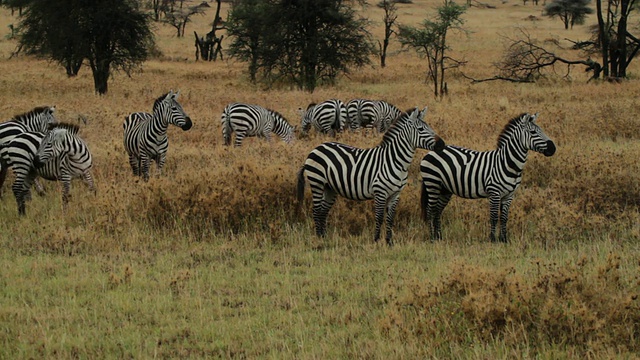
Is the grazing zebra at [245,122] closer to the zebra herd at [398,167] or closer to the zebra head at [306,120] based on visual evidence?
the zebra head at [306,120]

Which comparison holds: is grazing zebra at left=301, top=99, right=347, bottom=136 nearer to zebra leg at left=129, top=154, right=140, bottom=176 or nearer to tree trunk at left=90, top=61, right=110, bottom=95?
zebra leg at left=129, top=154, right=140, bottom=176

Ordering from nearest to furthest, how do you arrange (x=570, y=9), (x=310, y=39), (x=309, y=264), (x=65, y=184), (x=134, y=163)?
1. (x=309, y=264)
2. (x=65, y=184)
3. (x=134, y=163)
4. (x=310, y=39)
5. (x=570, y=9)

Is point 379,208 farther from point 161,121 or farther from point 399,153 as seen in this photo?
point 161,121

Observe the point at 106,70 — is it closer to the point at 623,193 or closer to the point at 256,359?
the point at 623,193

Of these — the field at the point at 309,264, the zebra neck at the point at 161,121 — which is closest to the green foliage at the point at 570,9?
the field at the point at 309,264

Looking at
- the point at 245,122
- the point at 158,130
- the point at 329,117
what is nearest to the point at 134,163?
the point at 158,130

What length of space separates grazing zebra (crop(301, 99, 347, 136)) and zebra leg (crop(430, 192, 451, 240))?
311 inches

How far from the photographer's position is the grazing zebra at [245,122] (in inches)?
664

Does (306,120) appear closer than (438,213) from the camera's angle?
No

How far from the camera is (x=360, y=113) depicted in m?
19.0

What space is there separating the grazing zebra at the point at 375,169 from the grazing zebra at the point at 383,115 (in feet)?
27.4

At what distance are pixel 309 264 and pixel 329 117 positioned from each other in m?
9.82

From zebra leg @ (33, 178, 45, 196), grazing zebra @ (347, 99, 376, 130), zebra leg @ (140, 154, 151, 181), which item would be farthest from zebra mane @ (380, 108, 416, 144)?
grazing zebra @ (347, 99, 376, 130)

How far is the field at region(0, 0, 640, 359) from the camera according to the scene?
618 centimetres
